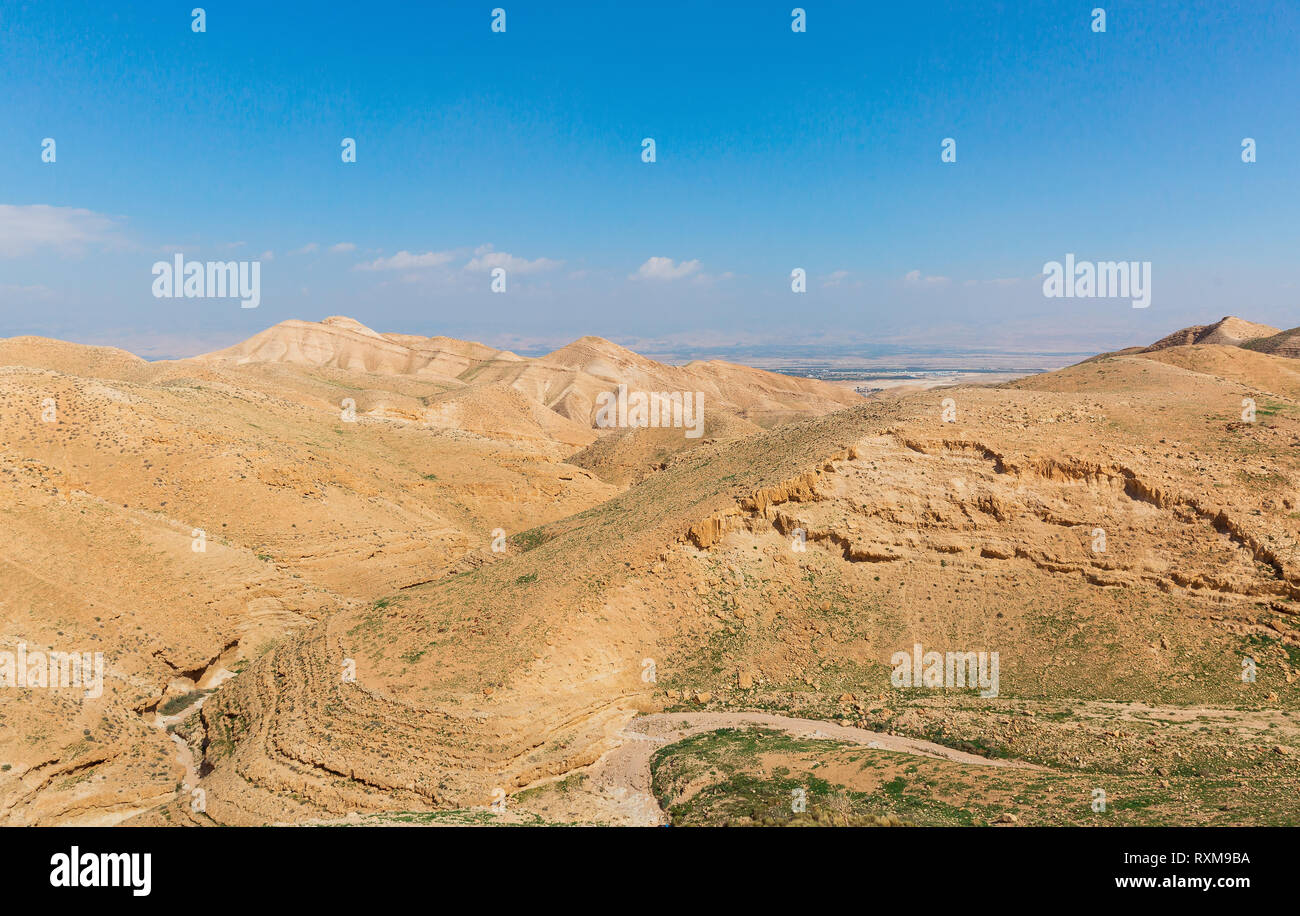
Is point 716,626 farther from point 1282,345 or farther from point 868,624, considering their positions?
point 1282,345

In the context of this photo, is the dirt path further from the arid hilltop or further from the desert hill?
the desert hill

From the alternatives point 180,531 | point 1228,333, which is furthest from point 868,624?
point 1228,333

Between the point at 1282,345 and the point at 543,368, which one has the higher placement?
the point at 543,368

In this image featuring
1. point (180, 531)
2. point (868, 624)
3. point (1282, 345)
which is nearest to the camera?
point (868, 624)

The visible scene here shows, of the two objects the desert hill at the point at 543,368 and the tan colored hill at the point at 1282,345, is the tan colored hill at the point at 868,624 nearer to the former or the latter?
the tan colored hill at the point at 1282,345

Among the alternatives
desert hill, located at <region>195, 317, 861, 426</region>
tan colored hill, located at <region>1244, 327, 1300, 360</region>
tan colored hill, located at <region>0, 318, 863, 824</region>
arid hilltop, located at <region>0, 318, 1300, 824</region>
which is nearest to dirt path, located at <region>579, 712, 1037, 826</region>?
arid hilltop, located at <region>0, 318, 1300, 824</region>
